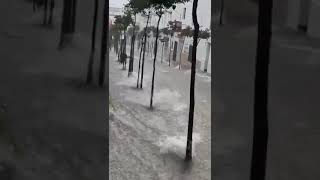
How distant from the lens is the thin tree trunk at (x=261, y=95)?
1.35 metres

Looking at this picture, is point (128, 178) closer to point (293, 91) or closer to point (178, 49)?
point (178, 49)

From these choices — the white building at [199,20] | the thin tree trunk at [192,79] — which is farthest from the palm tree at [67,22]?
the thin tree trunk at [192,79]

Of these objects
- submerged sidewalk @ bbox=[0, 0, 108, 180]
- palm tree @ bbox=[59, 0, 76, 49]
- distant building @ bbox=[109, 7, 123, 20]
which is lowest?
submerged sidewalk @ bbox=[0, 0, 108, 180]

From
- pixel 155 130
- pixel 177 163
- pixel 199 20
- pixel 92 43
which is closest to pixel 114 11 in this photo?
pixel 92 43

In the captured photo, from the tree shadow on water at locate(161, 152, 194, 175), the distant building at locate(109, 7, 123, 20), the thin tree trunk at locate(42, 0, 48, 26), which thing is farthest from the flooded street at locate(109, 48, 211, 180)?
the thin tree trunk at locate(42, 0, 48, 26)

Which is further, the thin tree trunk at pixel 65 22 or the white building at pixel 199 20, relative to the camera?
the white building at pixel 199 20

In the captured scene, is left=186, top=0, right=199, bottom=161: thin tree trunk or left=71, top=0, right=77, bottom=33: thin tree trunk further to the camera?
left=186, top=0, right=199, bottom=161: thin tree trunk

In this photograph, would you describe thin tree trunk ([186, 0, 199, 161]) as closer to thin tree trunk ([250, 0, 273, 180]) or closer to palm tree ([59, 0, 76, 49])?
thin tree trunk ([250, 0, 273, 180])

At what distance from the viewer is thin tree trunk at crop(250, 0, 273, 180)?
1.35 m

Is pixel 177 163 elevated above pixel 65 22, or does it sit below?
below

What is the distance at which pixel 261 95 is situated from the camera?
4.58 ft

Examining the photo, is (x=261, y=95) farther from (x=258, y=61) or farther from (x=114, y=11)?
(x=114, y=11)

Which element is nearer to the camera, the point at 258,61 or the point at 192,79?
the point at 258,61

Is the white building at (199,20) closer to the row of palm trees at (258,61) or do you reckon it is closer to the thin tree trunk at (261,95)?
the row of palm trees at (258,61)
